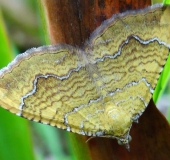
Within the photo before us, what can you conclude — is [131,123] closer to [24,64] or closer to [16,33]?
[24,64]

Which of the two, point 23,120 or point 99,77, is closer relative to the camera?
point 23,120

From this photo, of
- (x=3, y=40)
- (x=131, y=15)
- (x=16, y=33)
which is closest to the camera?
(x=3, y=40)

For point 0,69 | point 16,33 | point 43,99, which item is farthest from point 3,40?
point 16,33

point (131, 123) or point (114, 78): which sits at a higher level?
point (114, 78)
